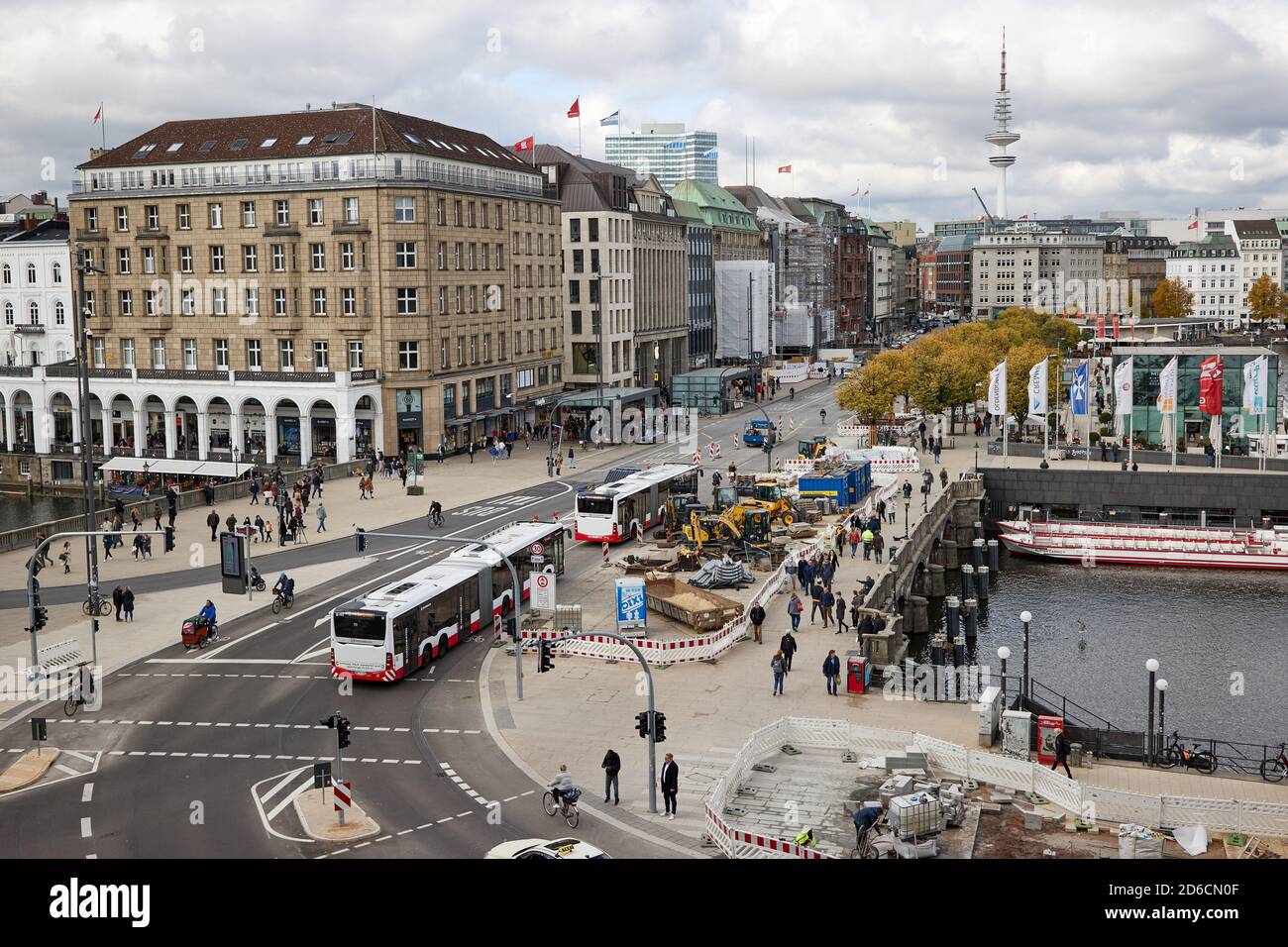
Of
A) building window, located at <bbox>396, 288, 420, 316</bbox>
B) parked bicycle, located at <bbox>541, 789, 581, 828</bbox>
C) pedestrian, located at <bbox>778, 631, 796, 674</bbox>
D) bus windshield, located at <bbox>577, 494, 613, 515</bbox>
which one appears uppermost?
building window, located at <bbox>396, 288, 420, 316</bbox>

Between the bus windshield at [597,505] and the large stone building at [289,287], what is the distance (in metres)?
31.3

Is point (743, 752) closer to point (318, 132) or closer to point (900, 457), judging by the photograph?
point (900, 457)

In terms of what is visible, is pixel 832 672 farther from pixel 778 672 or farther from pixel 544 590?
pixel 544 590

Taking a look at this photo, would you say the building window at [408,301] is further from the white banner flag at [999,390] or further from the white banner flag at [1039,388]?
the white banner flag at [1039,388]

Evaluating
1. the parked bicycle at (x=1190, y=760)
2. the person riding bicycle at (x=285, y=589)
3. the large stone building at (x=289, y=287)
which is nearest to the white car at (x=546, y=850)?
the parked bicycle at (x=1190, y=760)

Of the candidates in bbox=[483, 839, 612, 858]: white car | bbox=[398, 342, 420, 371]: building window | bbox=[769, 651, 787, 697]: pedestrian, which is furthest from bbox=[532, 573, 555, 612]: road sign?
bbox=[398, 342, 420, 371]: building window

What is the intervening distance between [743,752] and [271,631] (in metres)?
22.3

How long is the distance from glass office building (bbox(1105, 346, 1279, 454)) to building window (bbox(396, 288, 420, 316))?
171ft

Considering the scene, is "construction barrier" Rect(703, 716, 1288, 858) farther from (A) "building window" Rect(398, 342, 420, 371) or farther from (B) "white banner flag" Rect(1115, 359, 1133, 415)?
(A) "building window" Rect(398, 342, 420, 371)

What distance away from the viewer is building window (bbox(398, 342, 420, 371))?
91062 mm

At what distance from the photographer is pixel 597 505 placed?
205ft

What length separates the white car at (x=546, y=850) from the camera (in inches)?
913
